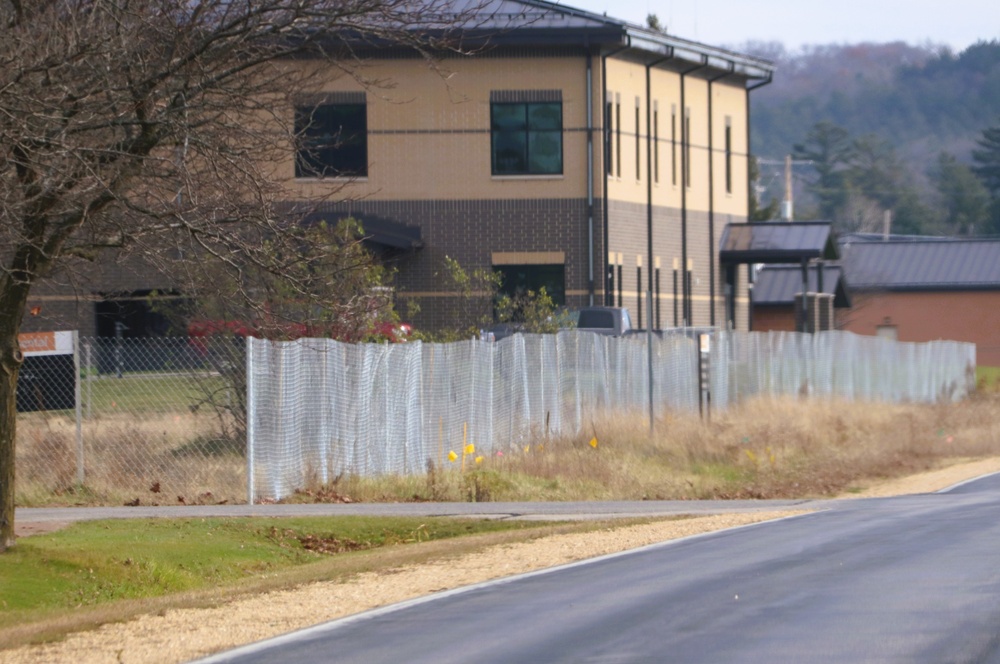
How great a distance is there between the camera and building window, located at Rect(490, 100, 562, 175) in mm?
36469

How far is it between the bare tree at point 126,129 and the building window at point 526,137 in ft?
75.2

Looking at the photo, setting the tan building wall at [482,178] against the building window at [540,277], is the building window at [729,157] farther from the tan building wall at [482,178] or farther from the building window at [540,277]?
the building window at [540,277]

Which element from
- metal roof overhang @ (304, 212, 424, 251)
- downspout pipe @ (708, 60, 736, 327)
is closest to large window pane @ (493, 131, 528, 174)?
metal roof overhang @ (304, 212, 424, 251)

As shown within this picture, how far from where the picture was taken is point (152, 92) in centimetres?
1219

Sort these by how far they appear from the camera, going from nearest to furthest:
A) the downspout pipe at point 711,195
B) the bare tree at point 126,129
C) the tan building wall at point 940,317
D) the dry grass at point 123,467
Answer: the bare tree at point 126,129 → the dry grass at point 123,467 → the downspout pipe at point 711,195 → the tan building wall at point 940,317

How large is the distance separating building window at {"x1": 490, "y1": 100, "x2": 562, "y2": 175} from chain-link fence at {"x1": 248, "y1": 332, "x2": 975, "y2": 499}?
6960 millimetres

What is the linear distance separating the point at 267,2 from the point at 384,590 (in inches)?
195

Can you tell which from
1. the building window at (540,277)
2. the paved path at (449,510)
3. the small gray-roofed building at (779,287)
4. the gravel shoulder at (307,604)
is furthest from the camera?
the small gray-roofed building at (779,287)

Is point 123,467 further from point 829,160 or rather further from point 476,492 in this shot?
point 829,160

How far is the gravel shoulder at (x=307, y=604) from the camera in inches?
382

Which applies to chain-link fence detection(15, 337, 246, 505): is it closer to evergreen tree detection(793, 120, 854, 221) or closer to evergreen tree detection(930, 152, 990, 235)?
evergreen tree detection(930, 152, 990, 235)

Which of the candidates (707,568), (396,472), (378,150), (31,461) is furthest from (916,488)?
(378,150)

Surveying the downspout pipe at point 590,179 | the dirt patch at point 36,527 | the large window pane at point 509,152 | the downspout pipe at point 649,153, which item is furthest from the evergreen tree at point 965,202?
the dirt patch at point 36,527

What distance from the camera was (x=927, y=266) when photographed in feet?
218
